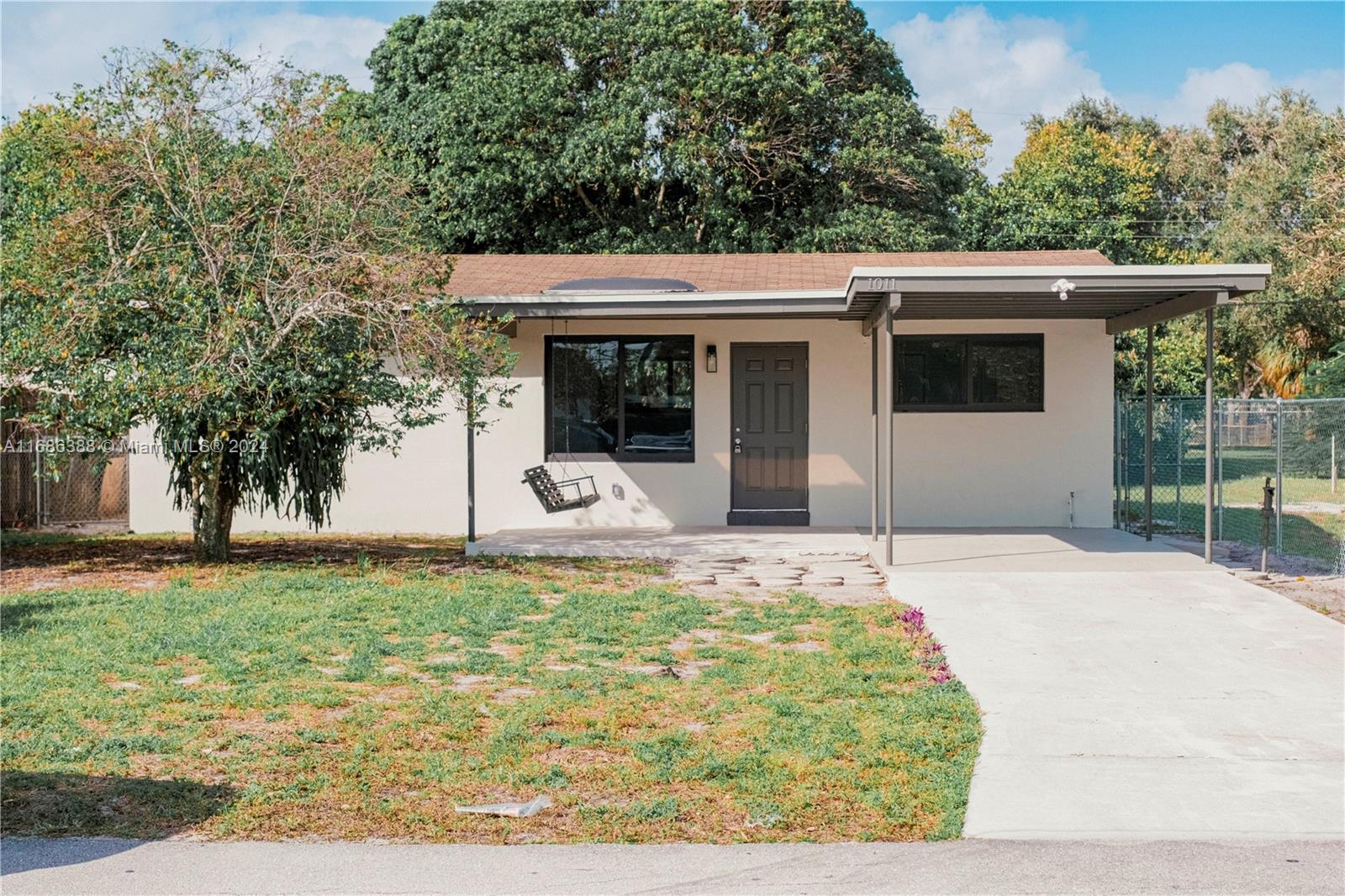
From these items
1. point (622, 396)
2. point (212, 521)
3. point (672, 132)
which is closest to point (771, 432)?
point (622, 396)

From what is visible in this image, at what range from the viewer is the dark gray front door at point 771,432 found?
13367mm

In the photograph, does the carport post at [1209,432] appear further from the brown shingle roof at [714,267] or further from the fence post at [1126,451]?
the brown shingle roof at [714,267]

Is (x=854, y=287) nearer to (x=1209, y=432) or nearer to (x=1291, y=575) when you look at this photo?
(x=1209, y=432)

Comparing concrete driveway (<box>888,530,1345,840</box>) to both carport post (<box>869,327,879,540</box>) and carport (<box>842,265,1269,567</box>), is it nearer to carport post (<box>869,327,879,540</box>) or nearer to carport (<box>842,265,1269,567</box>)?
carport post (<box>869,327,879,540</box>)

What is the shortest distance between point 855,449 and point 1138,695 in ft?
23.6

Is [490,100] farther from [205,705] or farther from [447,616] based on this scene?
[205,705]

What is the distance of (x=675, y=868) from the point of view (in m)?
3.98

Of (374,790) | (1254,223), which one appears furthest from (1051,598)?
(1254,223)

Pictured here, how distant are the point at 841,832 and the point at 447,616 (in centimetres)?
460

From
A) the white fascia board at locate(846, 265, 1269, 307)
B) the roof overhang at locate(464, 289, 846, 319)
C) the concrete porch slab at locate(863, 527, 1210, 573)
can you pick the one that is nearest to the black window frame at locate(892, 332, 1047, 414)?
the concrete porch slab at locate(863, 527, 1210, 573)

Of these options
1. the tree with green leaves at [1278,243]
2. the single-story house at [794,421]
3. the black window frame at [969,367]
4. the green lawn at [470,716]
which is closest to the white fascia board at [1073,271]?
the green lawn at [470,716]

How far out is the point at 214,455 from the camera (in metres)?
10.5

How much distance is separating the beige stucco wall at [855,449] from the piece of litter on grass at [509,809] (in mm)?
8816

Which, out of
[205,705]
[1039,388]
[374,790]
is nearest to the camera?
[374,790]
